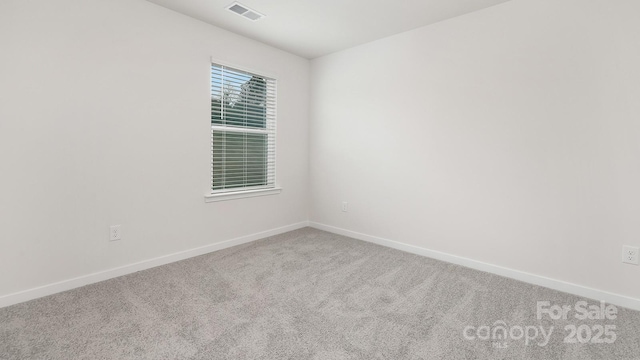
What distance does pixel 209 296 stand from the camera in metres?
2.26

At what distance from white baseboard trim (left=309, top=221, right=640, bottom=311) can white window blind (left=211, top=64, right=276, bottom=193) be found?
5.15ft

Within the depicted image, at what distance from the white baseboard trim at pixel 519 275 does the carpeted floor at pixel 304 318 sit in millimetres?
89

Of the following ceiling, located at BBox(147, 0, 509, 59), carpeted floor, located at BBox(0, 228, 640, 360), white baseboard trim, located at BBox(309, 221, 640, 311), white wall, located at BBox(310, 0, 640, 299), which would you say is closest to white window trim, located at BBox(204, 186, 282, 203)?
carpeted floor, located at BBox(0, 228, 640, 360)

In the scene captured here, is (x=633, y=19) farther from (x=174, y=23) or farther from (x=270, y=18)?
(x=174, y=23)

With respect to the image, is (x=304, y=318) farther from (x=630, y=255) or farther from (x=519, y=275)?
(x=630, y=255)

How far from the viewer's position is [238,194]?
3.51 metres

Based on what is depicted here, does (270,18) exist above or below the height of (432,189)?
above

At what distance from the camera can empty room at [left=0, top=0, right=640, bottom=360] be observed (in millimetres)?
1892

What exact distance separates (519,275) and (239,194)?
2932 mm

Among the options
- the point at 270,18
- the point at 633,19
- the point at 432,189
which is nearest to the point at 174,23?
the point at 270,18

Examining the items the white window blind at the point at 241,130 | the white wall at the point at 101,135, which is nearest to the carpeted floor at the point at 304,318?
the white wall at the point at 101,135

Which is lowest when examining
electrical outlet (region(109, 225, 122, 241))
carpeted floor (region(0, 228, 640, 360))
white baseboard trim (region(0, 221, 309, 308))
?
carpeted floor (region(0, 228, 640, 360))

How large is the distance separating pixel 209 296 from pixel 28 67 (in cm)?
209

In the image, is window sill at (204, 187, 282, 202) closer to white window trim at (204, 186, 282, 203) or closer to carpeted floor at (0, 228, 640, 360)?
white window trim at (204, 186, 282, 203)
